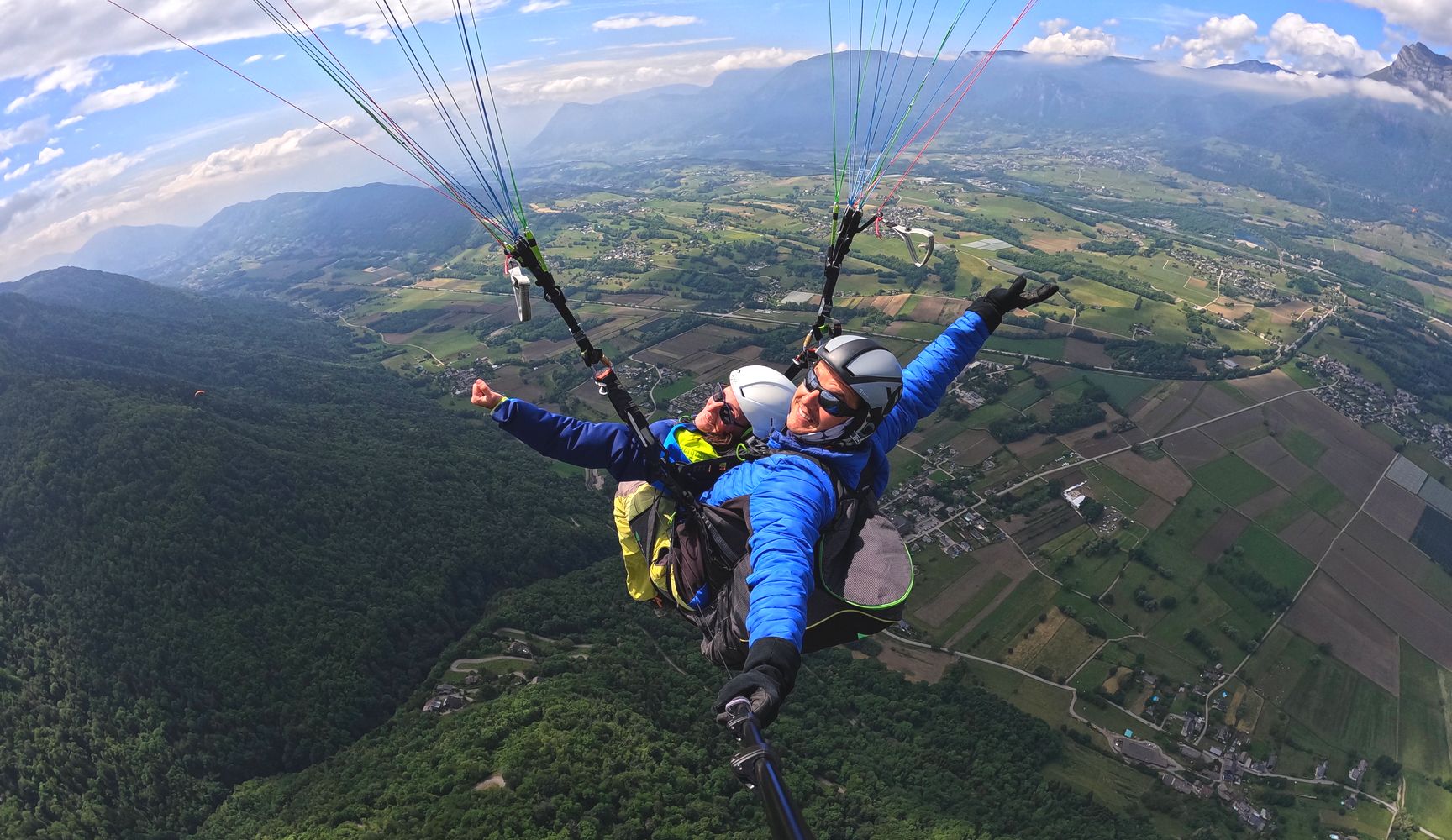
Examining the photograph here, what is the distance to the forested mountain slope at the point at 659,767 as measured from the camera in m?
27.2

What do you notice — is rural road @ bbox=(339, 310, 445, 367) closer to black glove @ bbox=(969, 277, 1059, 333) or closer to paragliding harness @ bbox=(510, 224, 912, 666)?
paragliding harness @ bbox=(510, 224, 912, 666)

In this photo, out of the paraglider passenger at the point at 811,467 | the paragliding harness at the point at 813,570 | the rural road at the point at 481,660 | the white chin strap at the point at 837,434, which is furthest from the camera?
the rural road at the point at 481,660

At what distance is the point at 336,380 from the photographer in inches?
3189

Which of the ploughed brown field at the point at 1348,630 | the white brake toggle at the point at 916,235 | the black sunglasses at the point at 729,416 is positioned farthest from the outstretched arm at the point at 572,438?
the ploughed brown field at the point at 1348,630

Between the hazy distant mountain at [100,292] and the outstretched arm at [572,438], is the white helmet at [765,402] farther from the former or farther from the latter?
the hazy distant mountain at [100,292]

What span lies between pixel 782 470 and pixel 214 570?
5653 cm

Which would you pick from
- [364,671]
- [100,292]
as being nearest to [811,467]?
[364,671]

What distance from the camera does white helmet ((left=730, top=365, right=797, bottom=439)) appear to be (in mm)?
4988

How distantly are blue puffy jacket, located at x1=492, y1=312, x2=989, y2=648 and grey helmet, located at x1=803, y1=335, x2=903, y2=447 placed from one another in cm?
13

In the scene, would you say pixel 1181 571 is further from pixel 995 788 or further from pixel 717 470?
pixel 717 470

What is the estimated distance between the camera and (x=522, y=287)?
5582 mm

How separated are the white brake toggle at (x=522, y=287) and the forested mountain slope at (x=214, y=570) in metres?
42.1

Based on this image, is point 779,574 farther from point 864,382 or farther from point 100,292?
point 100,292

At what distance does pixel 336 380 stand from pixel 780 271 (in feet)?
215
